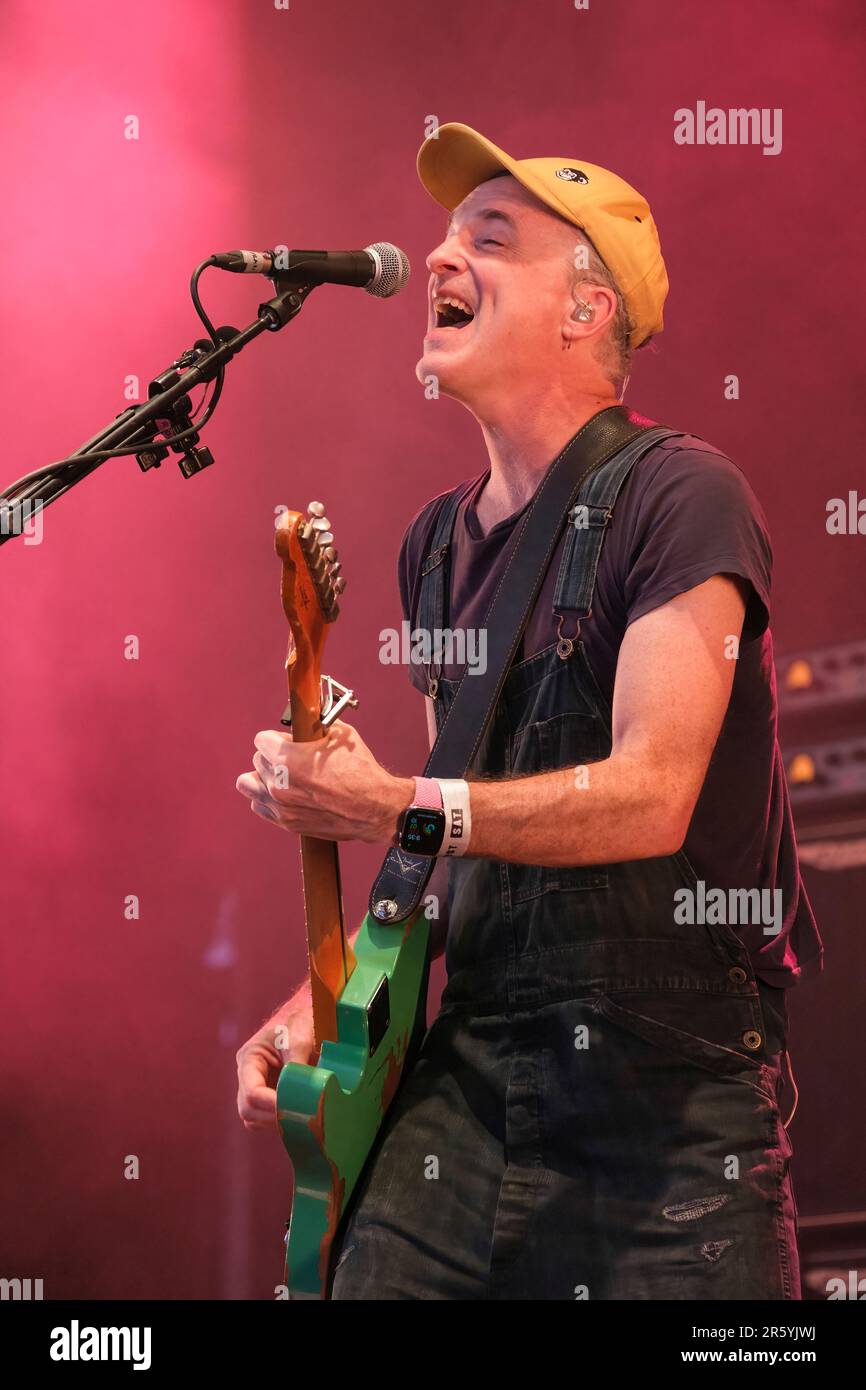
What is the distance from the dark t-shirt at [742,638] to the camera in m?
1.83

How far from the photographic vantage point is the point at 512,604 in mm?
2051

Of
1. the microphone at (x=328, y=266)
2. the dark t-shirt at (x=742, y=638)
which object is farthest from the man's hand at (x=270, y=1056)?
the microphone at (x=328, y=266)

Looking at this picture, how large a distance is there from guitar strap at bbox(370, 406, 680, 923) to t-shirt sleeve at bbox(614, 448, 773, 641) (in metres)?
0.08

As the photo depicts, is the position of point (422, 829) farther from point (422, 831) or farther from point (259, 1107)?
point (259, 1107)

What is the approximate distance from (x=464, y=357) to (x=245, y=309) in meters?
1.39

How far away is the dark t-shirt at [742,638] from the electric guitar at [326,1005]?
42cm

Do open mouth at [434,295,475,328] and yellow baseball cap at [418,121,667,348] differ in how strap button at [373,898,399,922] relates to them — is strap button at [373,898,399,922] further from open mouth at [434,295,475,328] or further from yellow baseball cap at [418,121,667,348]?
yellow baseball cap at [418,121,667,348]

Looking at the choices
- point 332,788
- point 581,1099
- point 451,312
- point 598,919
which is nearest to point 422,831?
point 332,788

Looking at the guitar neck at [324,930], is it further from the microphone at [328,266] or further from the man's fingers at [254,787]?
the microphone at [328,266]

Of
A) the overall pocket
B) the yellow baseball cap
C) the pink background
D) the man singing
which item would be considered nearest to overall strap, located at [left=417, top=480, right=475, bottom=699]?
the man singing

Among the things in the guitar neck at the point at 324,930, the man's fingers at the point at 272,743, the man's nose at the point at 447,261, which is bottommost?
the guitar neck at the point at 324,930
